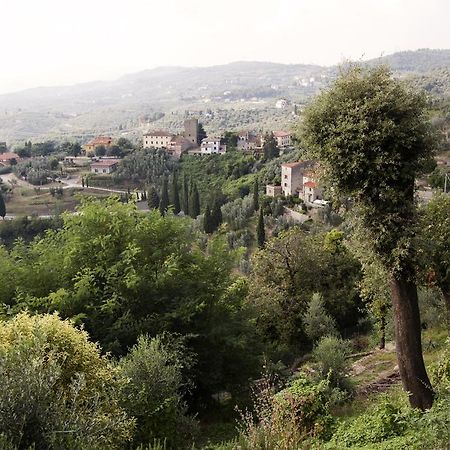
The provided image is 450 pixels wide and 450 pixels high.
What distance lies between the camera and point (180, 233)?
1287cm

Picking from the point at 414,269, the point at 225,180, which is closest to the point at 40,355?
the point at 414,269

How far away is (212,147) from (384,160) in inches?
3212

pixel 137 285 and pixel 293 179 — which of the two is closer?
pixel 137 285

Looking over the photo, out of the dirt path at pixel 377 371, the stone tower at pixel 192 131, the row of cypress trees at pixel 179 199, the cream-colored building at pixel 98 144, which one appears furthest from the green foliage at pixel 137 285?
the cream-colored building at pixel 98 144

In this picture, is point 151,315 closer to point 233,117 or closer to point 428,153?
point 428,153

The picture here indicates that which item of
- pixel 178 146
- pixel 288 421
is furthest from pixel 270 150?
pixel 288 421

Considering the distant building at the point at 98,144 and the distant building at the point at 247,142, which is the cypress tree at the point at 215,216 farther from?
the distant building at the point at 98,144

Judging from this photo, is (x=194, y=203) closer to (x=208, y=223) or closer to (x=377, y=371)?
(x=208, y=223)

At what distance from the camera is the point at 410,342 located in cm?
822

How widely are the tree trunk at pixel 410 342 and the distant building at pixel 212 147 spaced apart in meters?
79.5

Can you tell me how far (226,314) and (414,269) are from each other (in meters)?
5.81

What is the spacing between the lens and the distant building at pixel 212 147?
86.9 metres

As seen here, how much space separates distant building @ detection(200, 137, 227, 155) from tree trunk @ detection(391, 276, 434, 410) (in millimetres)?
79479

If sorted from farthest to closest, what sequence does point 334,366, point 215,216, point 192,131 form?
point 192,131
point 215,216
point 334,366
